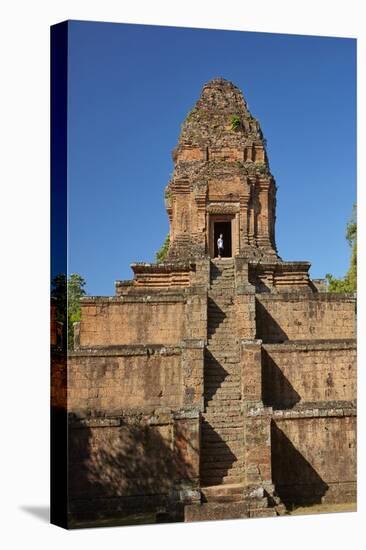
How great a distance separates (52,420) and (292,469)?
5233mm

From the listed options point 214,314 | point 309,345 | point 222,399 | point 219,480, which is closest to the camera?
point 219,480

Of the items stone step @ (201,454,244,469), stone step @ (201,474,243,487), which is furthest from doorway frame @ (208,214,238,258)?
stone step @ (201,474,243,487)

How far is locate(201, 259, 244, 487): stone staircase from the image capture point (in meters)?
12.5

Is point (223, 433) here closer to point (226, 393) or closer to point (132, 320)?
point (226, 393)

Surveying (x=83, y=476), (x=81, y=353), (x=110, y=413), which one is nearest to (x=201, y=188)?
(x=81, y=353)

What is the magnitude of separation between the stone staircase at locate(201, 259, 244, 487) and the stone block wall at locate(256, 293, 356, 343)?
831mm

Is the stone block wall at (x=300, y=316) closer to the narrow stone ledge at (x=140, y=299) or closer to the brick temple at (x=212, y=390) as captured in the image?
the brick temple at (x=212, y=390)

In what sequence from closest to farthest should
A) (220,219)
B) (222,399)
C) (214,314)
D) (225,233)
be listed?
1. (222,399)
2. (214,314)
3. (220,219)
4. (225,233)

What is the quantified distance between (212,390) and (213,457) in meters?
1.45

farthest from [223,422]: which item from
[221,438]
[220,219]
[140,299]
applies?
[220,219]

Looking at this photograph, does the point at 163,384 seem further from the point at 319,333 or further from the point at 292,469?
the point at 319,333

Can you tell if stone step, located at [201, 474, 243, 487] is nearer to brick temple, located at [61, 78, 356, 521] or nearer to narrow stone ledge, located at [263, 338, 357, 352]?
brick temple, located at [61, 78, 356, 521]

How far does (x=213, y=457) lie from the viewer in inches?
494

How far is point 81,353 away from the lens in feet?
44.0
